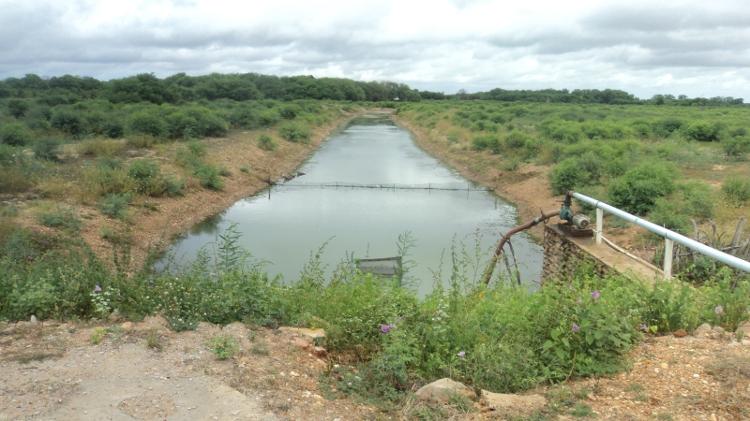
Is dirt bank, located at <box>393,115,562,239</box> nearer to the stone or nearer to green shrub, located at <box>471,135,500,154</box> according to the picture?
green shrub, located at <box>471,135,500,154</box>

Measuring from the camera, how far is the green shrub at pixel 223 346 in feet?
13.6

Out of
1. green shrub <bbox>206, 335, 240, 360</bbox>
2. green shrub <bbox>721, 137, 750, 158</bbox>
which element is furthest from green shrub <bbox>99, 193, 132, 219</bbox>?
green shrub <bbox>721, 137, 750, 158</bbox>

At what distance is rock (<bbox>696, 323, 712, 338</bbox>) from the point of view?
4.35m

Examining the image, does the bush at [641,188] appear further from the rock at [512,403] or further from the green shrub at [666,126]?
the green shrub at [666,126]

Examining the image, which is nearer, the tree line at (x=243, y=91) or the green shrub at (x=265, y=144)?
the green shrub at (x=265, y=144)

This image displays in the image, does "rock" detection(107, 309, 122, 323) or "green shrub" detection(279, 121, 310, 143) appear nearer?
"rock" detection(107, 309, 122, 323)

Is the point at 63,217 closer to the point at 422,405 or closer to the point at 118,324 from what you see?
the point at 118,324

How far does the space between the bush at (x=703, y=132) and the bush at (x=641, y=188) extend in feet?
59.5

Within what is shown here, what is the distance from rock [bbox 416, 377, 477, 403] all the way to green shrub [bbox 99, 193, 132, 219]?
39.9 ft

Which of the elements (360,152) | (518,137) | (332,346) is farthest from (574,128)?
(332,346)

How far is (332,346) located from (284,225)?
11.7 m

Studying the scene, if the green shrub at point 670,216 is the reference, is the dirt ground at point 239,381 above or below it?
above

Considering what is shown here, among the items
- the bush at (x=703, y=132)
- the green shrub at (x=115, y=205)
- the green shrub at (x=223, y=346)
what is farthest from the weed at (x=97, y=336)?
the bush at (x=703, y=132)

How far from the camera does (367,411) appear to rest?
11.9ft
